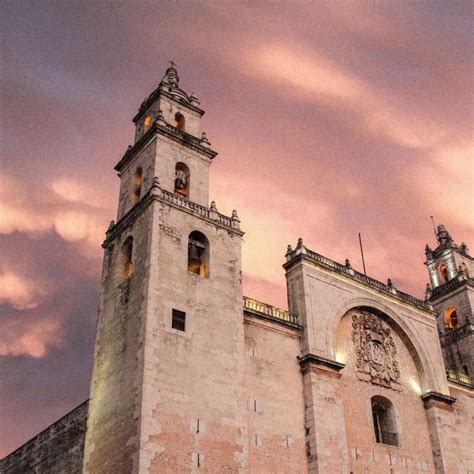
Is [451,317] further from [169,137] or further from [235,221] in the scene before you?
[169,137]

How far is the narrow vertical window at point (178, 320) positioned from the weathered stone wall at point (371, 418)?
8461 mm

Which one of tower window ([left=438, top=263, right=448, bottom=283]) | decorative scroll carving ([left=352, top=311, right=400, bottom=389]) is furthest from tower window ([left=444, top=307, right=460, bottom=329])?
decorative scroll carving ([left=352, top=311, right=400, bottom=389])

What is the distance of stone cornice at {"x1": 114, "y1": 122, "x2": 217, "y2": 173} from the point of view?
29281 millimetres

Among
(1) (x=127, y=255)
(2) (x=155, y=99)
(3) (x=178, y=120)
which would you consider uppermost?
(2) (x=155, y=99)

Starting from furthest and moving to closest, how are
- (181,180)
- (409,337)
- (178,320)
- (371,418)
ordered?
(409,337), (181,180), (371,418), (178,320)

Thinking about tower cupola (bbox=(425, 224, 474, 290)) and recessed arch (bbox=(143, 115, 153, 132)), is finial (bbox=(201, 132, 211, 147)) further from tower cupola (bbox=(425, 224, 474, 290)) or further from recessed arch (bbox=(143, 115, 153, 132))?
tower cupola (bbox=(425, 224, 474, 290))

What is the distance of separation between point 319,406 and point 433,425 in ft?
27.4

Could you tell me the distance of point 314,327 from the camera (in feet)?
92.2

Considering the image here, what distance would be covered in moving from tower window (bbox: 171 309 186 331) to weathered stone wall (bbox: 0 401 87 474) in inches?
219

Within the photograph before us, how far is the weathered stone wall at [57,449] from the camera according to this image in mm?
25328

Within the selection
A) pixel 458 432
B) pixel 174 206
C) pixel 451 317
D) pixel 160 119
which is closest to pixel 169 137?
pixel 160 119

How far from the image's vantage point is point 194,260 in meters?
26.8

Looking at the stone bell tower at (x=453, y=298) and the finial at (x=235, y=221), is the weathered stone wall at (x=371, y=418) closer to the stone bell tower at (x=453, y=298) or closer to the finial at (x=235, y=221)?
the stone bell tower at (x=453, y=298)

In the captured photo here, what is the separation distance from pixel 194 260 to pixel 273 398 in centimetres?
677
